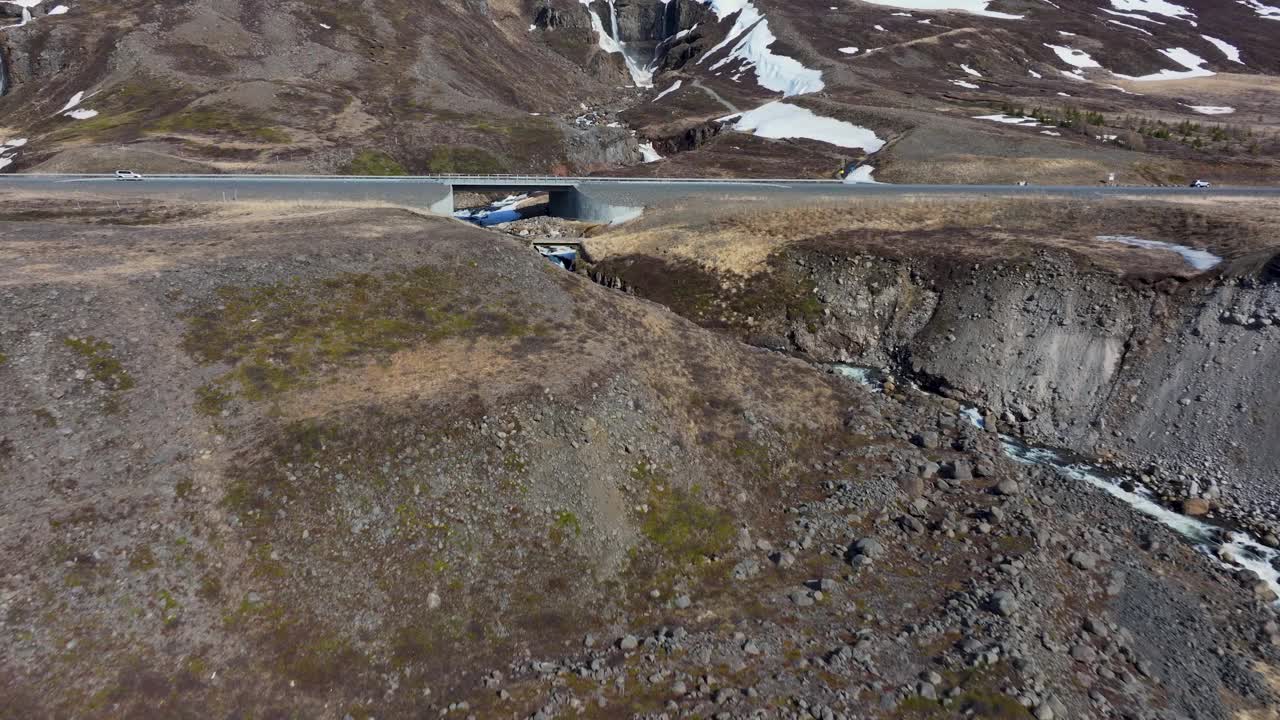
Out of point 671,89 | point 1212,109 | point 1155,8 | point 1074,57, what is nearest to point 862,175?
point 671,89

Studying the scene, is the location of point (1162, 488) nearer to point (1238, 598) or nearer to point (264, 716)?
point (1238, 598)

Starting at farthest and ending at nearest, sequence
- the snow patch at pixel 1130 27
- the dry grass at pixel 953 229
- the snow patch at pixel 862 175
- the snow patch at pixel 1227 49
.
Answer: the snow patch at pixel 1130 27 → the snow patch at pixel 1227 49 → the snow patch at pixel 862 175 → the dry grass at pixel 953 229

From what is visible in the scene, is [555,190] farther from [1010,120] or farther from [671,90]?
[671,90]

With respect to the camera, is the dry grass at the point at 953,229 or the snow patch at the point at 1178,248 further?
the dry grass at the point at 953,229

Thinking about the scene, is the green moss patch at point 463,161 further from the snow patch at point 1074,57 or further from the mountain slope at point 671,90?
the snow patch at point 1074,57

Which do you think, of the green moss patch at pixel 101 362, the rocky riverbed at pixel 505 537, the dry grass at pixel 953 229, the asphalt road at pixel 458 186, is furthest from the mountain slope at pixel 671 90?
the green moss patch at pixel 101 362

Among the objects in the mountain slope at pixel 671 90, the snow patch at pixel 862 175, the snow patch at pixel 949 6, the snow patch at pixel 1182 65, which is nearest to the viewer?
the snow patch at pixel 862 175

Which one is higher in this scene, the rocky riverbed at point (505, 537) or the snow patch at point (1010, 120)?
the snow patch at point (1010, 120)

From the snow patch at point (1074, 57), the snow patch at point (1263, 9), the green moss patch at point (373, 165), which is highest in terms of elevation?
the snow patch at point (1263, 9)
